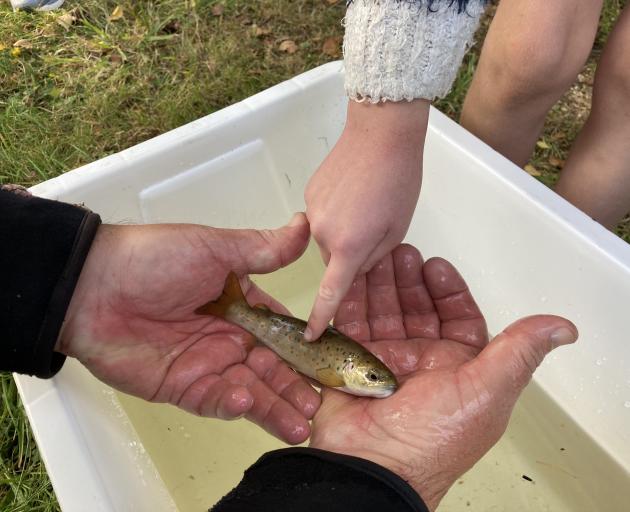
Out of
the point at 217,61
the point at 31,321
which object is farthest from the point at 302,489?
the point at 217,61

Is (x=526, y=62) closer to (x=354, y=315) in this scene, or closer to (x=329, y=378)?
(x=354, y=315)

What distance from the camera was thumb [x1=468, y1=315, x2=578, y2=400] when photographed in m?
1.15

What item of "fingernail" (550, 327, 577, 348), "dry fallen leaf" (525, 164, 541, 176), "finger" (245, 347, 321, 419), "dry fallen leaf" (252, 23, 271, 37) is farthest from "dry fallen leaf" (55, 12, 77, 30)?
"fingernail" (550, 327, 577, 348)

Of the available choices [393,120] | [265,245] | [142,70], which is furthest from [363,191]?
[142,70]

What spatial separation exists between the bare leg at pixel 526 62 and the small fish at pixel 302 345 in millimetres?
860

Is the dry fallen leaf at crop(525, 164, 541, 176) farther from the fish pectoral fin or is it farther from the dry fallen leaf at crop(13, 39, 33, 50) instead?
the dry fallen leaf at crop(13, 39, 33, 50)

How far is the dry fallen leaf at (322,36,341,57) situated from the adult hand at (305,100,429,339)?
1480 millimetres

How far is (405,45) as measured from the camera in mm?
1193

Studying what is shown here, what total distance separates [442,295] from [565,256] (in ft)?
1.17

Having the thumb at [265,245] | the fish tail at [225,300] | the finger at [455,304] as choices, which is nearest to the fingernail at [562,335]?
the finger at [455,304]

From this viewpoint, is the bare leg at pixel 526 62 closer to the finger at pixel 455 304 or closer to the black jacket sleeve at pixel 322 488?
the finger at pixel 455 304

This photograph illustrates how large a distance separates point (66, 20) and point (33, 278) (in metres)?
1.93

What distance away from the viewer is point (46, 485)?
1672 mm

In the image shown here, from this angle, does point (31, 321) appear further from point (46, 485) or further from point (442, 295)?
point (442, 295)
